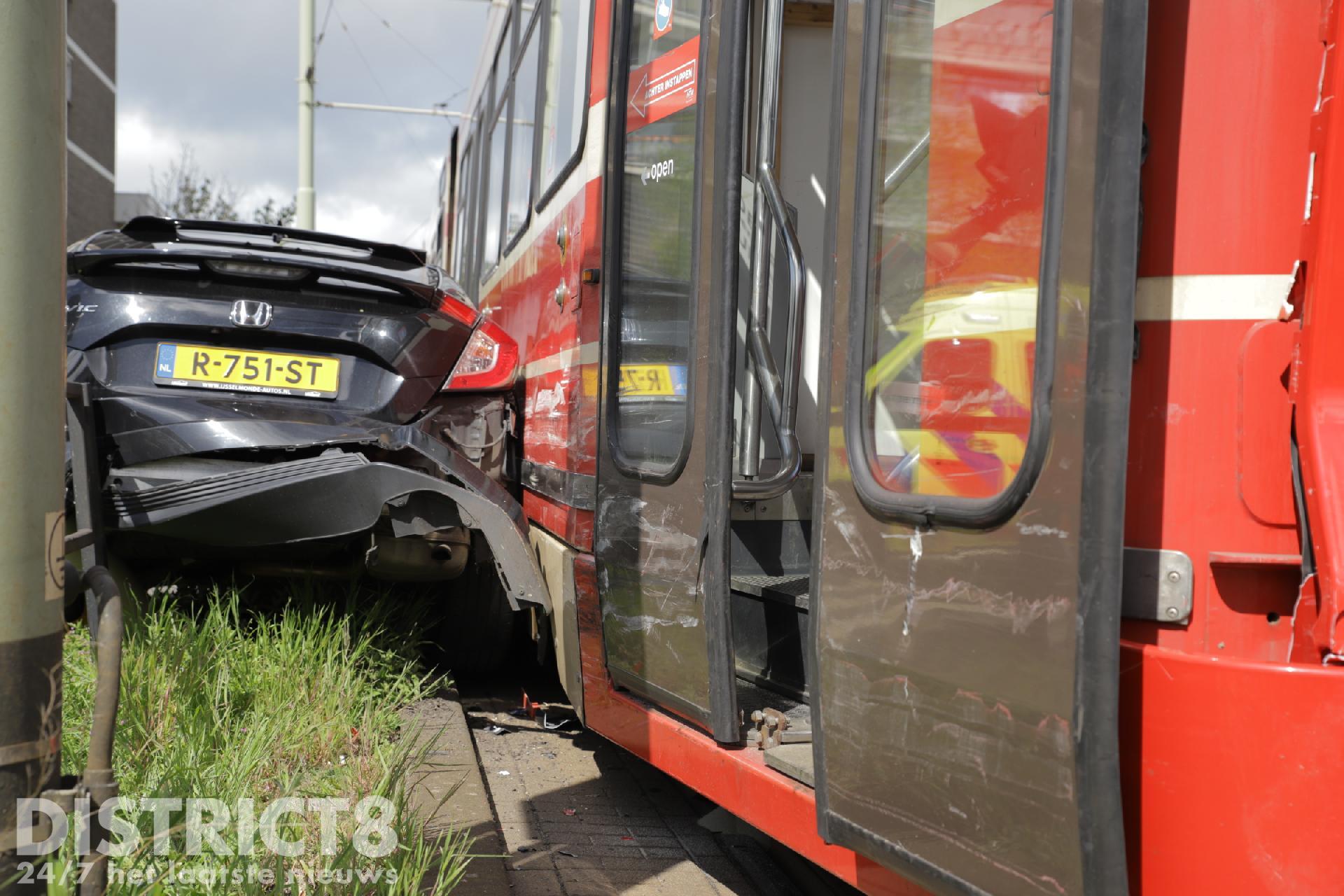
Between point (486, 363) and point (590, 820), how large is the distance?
1.79 meters

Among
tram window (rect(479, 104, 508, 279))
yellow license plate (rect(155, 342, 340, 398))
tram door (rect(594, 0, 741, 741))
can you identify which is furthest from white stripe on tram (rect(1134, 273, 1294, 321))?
tram window (rect(479, 104, 508, 279))

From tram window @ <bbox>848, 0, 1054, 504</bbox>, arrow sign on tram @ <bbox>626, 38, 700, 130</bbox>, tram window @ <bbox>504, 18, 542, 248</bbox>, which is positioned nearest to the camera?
tram window @ <bbox>848, 0, 1054, 504</bbox>

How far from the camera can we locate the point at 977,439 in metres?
2.17

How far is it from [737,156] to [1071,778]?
6.00 feet

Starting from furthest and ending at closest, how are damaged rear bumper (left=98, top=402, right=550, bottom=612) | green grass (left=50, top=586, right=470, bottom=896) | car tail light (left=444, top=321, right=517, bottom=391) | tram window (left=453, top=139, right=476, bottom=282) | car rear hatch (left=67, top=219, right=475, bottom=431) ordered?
tram window (left=453, top=139, right=476, bottom=282)
car tail light (left=444, top=321, right=517, bottom=391)
car rear hatch (left=67, top=219, right=475, bottom=431)
damaged rear bumper (left=98, top=402, right=550, bottom=612)
green grass (left=50, top=586, right=470, bottom=896)

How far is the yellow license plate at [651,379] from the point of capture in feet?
10.9

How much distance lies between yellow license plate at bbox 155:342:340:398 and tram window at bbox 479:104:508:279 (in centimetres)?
279

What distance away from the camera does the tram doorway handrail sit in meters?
3.93

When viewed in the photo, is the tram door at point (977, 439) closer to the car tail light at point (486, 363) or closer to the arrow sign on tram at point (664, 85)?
the arrow sign on tram at point (664, 85)

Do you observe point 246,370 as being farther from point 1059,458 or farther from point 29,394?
point 1059,458

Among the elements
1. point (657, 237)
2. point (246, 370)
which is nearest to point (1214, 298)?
point (657, 237)

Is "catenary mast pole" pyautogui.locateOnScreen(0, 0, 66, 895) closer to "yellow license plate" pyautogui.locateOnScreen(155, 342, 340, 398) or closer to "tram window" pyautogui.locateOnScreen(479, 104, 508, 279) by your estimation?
"yellow license plate" pyautogui.locateOnScreen(155, 342, 340, 398)

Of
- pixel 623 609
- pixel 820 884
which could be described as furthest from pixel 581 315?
pixel 820 884

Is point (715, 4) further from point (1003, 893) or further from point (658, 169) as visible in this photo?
point (1003, 893)
